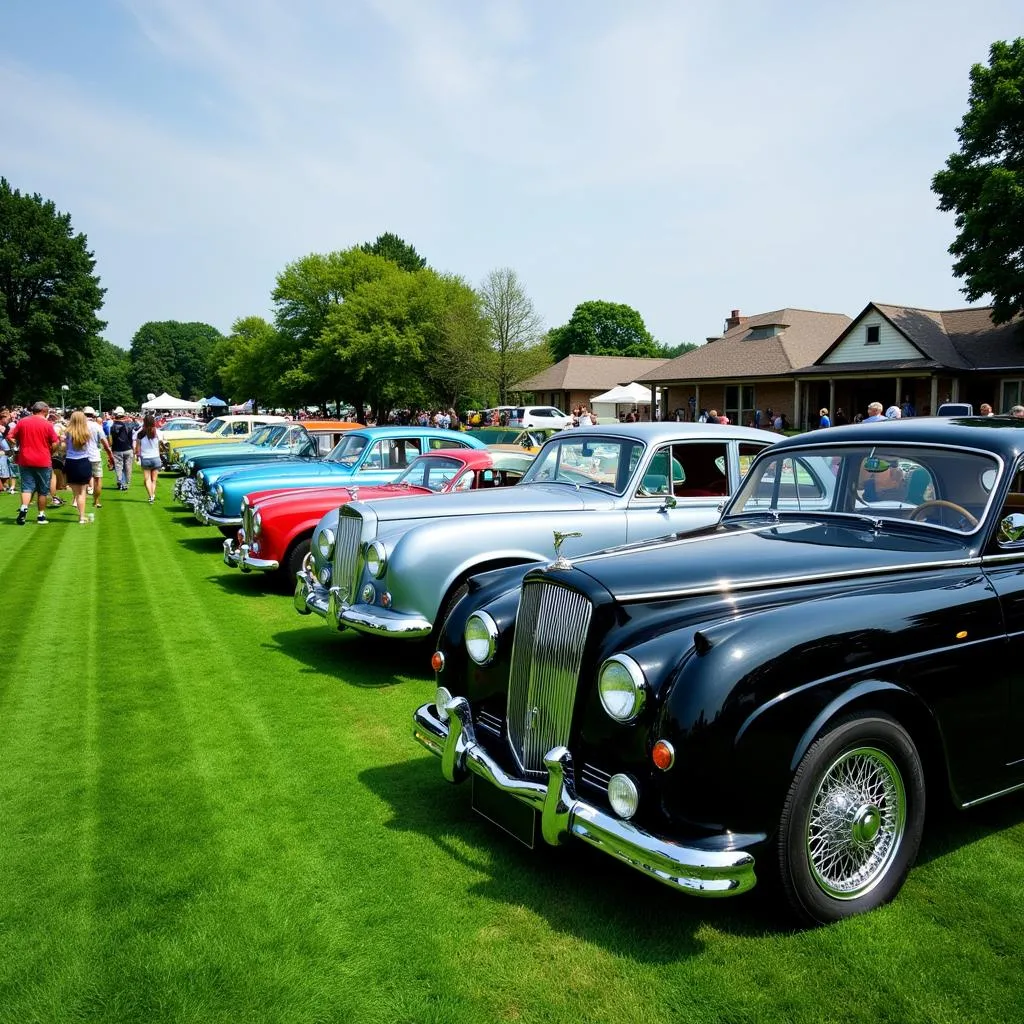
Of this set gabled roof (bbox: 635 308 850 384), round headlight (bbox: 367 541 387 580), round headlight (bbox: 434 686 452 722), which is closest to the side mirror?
round headlight (bbox: 434 686 452 722)

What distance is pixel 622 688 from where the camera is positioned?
3180 mm

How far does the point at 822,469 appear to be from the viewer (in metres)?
4.76

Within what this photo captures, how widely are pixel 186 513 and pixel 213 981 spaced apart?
50.4ft

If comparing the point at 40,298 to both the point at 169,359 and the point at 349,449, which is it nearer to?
the point at 349,449

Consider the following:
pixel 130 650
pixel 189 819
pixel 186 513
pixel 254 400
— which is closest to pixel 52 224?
pixel 254 400

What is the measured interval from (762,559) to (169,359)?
477ft

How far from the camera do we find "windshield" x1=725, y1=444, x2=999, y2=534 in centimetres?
407

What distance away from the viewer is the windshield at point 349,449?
13141 millimetres

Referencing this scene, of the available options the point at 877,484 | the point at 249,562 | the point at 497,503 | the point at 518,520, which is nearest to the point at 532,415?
the point at 249,562

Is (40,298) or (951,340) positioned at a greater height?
(40,298)

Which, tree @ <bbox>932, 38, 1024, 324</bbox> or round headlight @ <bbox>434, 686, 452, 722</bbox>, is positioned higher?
tree @ <bbox>932, 38, 1024, 324</bbox>

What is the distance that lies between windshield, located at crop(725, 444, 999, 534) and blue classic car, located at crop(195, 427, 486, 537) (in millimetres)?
7111

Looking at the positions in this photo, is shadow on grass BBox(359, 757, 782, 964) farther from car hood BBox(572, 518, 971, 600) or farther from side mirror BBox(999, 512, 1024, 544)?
side mirror BBox(999, 512, 1024, 544)

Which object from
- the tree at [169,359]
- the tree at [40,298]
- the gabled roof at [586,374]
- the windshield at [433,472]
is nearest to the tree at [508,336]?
the gabled roof at [586,374]
